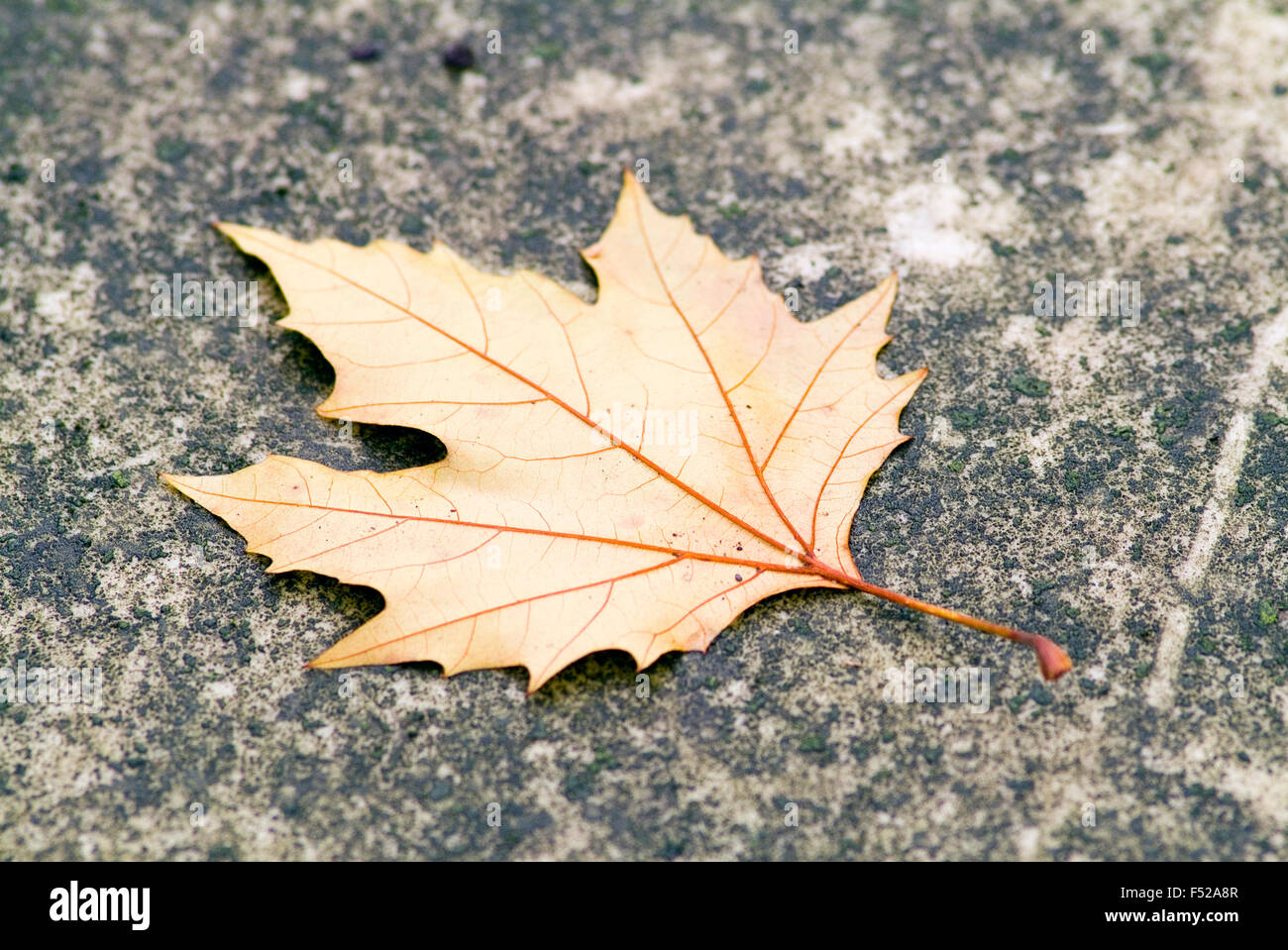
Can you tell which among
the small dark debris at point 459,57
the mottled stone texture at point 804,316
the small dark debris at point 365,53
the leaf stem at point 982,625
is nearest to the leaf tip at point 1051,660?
the leaf stem at point 982,625

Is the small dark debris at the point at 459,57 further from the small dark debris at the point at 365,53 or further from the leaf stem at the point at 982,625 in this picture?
the leaf stem at the point at 982,625

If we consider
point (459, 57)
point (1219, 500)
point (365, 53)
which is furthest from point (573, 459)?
point (365, 53)

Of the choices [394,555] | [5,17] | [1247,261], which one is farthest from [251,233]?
[1247,261]

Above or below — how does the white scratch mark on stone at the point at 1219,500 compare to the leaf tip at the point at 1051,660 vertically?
above

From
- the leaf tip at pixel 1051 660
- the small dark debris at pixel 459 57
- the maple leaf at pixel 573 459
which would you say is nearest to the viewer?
the leaf tip at pixel 1051 660

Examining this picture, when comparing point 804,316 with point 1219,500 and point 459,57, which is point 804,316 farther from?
point 459,57

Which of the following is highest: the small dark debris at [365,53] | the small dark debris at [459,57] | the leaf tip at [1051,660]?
the small dark debris at [365,53]

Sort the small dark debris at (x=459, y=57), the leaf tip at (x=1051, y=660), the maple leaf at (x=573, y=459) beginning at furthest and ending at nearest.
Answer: the small dark debris at (x=459, y=57) < the maple leaf at (x=573, y=459) < the leaf tip at (x=1051, y=660)
